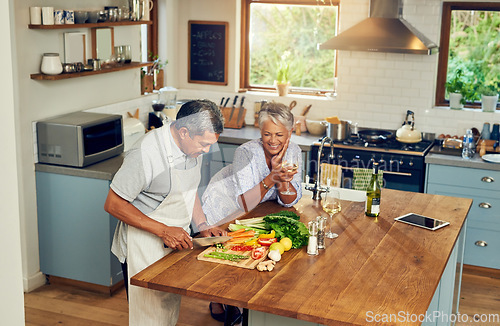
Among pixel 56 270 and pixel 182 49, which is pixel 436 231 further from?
pixel 182 49

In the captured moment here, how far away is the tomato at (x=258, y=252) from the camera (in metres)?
3.13

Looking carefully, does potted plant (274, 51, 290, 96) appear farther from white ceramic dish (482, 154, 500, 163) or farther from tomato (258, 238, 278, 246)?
tomato (258, 238, 278, 246)

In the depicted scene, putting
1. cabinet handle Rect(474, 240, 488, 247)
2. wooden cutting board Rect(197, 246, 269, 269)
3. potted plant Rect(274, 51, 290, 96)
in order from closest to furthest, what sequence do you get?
wooden cutting board Rect(197, 246, 269, 269)
cabinet handle Rect(474, 240, 488, 247)
potted plant Rect(274, 51, 290, 96)

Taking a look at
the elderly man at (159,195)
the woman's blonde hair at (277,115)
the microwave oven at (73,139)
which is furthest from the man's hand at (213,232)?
the microwave oven at (73,139)

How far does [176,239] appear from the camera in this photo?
3246mm

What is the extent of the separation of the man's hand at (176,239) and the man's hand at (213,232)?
0.19 metres

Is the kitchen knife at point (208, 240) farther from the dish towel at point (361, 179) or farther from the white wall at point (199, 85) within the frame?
the white wall at point (199, 85)

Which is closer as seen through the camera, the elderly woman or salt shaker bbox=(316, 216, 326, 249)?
salt shaker bbox=(316, 216, 326, 249)

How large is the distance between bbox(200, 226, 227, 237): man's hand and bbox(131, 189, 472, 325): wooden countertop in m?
0.20

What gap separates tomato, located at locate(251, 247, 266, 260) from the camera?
3.13 m

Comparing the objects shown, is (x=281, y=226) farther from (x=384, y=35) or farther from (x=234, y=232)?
(x=384, y=35)

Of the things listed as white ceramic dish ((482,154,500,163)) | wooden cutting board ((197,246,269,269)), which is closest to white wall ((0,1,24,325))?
wooden cutting board ((197,246,269,269))

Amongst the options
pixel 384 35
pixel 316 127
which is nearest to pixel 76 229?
pixel 316 127

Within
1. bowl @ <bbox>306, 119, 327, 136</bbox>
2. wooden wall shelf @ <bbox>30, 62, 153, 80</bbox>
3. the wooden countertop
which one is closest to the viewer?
the wooden countertop
